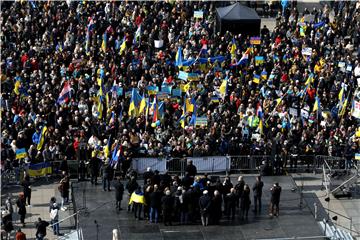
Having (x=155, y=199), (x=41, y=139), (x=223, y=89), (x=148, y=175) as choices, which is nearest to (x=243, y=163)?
(x=223, y=89)

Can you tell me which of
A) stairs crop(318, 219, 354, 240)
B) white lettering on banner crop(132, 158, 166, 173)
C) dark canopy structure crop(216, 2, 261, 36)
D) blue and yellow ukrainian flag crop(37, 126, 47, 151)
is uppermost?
dark canopy structure crop(216, 2, 261, 36)

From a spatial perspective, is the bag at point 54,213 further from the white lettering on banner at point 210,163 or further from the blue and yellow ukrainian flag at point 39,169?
the white lettering on banner at point 210,163

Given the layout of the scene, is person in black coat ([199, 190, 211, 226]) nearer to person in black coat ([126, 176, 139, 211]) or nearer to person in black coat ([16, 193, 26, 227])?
person in black coat ([126, 176, 139, 211])

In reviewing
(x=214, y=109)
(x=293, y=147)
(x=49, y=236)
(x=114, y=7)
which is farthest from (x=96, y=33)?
(x=49, y=236)

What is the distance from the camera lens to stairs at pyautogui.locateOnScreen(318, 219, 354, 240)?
42.9 meters

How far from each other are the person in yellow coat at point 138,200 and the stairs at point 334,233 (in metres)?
7.08

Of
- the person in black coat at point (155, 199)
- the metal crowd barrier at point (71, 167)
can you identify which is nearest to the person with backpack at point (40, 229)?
the person in black coat at point (155, 199)

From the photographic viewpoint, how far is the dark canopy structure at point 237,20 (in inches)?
2413

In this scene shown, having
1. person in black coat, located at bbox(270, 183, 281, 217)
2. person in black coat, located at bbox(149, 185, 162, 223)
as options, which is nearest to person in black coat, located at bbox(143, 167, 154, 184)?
person in black coat, located at bbox(149, 185, 162, 223)

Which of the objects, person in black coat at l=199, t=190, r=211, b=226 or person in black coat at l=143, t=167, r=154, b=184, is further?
person in black coat at l=143, t=167, r=154, b=184

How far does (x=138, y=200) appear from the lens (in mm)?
43281

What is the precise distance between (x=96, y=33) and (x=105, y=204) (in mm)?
16551

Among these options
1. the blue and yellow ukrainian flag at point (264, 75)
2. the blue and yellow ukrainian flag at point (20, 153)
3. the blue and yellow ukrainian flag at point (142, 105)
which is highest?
the blue and yellow ukrainian flag at point (264, 75)

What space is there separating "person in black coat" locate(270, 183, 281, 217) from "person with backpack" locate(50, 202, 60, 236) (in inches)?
332
